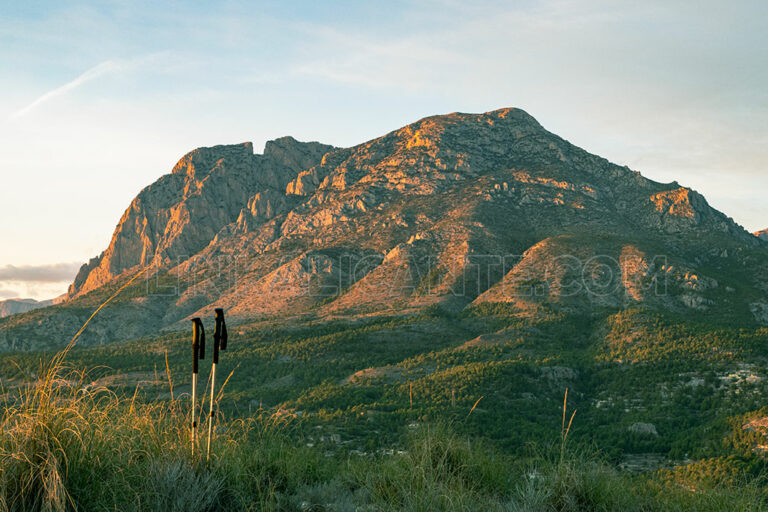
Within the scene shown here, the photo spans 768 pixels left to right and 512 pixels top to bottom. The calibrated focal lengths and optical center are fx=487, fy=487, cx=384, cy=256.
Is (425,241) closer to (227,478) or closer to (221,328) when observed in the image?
(227,478)

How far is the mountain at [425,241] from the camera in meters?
74.3

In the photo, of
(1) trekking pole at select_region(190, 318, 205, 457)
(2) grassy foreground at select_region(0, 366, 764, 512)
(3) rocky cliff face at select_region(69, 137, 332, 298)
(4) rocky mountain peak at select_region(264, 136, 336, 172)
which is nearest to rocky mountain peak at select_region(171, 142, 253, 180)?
(3) rocky cliff face at select_region(69, 137, 332, 298)

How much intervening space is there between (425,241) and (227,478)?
86.1 meters

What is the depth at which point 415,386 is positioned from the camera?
41.8 metres

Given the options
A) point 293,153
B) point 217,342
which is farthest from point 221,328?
point 293,153

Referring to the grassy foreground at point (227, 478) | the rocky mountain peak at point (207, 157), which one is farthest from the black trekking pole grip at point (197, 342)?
the rocky mountain peak at point (207, 157)

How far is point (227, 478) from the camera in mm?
6730

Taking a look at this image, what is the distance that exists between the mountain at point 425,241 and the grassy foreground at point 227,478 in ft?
204

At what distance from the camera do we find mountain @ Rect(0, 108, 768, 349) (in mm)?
74312

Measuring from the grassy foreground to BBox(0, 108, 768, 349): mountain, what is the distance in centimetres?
6210

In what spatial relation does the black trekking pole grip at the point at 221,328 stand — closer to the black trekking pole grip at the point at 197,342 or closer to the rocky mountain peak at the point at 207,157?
the black trekking pole grip at the point at 197,342

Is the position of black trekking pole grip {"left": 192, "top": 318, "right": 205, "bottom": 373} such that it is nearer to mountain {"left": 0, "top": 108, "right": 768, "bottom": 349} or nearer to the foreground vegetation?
the foreground vegetation

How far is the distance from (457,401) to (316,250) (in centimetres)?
6774

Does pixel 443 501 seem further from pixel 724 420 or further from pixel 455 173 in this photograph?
pixel 455 173
